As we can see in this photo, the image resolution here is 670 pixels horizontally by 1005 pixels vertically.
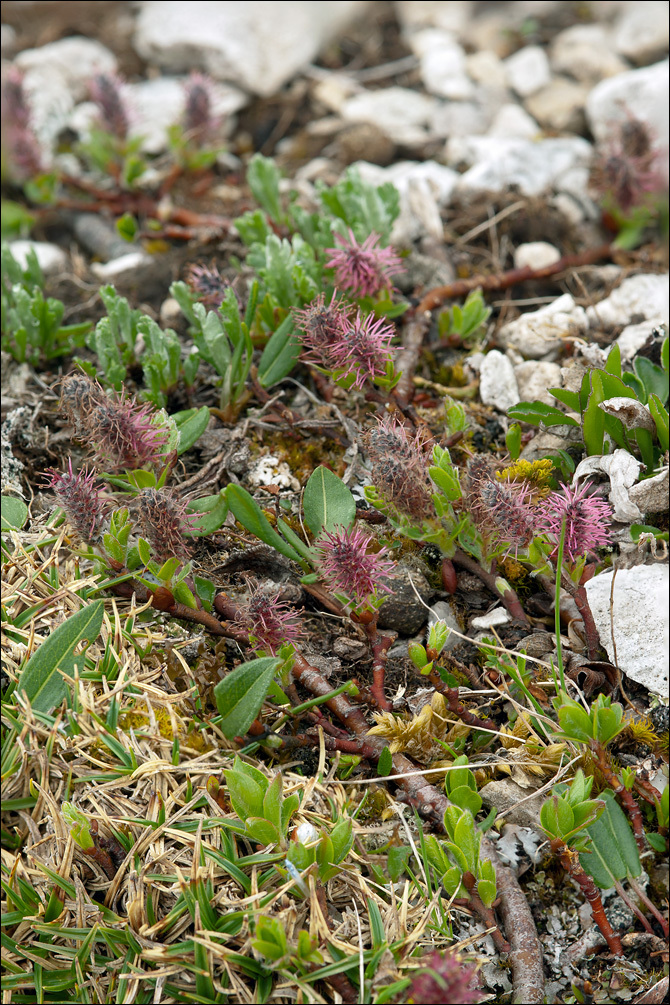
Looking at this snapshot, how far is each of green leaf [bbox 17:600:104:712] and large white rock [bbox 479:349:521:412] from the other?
62.5 inches

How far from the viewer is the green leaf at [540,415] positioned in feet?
8.49

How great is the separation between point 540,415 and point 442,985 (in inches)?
67.0

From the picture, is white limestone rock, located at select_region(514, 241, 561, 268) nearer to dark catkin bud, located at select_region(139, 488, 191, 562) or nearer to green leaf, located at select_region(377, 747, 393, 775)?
dark catkin bud, located at select_region(139, 488, 191, 562)

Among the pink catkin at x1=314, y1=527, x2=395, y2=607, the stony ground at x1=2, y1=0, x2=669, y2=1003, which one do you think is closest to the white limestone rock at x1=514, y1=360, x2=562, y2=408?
the stony ground at x1=2, y1=0, x2=669, y2=1003

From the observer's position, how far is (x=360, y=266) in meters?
2.73

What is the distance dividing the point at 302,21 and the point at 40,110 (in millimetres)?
1776

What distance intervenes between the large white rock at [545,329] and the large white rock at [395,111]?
72.5 inches

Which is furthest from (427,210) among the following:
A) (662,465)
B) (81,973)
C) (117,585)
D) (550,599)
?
(81,973)

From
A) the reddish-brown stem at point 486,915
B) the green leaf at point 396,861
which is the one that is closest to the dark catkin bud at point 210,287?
the green leaf at point 396,861

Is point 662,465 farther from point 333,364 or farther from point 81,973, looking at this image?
point 81,973

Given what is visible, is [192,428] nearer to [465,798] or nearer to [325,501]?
[325,501]

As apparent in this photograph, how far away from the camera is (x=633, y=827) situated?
2.05m

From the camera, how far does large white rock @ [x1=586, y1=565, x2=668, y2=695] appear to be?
2.22 m

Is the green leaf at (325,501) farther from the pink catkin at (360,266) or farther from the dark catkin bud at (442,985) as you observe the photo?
the dark catkin bud at (442,985)
